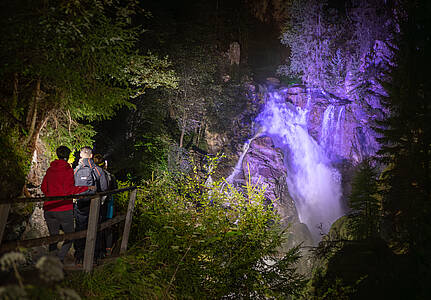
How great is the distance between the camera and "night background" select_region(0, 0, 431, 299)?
14.4 feet

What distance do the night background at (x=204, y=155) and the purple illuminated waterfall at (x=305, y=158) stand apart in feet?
0.45

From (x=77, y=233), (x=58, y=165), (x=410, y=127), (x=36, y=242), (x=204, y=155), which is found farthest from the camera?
(x=410, y=127)

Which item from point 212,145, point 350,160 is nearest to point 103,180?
point 212,145

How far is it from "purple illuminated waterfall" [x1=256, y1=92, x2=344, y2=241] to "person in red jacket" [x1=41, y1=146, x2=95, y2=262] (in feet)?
64.9

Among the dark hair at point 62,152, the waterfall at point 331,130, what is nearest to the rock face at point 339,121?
the waterfall at point 331,130

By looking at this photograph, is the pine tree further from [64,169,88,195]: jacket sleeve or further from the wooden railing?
[64,169,88,195]: jacket sleeve

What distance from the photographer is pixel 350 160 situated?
77.3ft

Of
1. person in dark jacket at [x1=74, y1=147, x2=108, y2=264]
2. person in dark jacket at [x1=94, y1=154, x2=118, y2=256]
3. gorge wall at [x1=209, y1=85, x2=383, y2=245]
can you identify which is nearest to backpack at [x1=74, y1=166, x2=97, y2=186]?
person in dark jacket at [x1=74, y1=147, x2=108, y2=264]

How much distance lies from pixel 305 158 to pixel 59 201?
23024 millimetres

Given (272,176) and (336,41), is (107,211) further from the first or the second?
(336,41)

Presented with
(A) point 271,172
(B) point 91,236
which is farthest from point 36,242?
(A) point 271,172

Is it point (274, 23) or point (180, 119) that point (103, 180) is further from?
point (274, 23)

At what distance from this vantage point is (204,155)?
296 inches

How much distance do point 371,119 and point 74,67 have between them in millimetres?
25404
